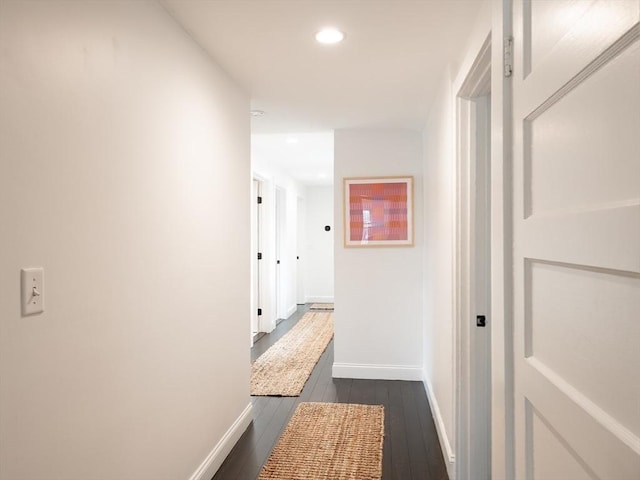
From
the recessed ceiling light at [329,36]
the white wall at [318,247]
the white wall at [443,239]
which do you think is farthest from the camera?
the white wall at [318,247]

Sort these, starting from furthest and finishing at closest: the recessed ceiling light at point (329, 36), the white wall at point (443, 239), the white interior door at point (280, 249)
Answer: the white interior door at point (280, 249) < the white wall at point (443, 239) < the recessed ceiling light at point (329, 36)

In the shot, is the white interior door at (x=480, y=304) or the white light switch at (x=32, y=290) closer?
the white light switch at (x=32, y=290)

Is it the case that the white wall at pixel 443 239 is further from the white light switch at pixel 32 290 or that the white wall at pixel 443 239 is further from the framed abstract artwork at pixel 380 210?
the white light switch at pixel 32 290

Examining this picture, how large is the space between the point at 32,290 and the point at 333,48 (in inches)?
69.1

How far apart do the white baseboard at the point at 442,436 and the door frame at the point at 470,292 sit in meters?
0.08

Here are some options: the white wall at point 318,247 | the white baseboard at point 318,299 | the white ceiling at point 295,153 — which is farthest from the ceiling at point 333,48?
the white baseboard at point 318,299

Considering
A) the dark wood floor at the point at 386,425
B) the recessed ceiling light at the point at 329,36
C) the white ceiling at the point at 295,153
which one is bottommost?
the dark wood floor at the point at 386,425

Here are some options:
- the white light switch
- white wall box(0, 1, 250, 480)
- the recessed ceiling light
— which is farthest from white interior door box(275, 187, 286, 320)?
the white light switch

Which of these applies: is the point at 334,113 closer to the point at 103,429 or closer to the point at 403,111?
the point at 403,111

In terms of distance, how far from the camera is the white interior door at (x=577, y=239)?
2.06 feet

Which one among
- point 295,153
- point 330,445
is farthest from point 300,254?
point 330,445

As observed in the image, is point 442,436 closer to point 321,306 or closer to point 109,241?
point 109,241

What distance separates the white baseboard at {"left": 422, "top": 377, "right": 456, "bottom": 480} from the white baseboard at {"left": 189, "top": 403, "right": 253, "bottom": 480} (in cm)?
125

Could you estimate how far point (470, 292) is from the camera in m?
2.07
